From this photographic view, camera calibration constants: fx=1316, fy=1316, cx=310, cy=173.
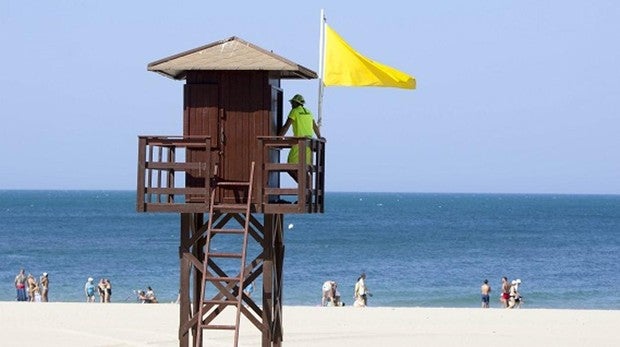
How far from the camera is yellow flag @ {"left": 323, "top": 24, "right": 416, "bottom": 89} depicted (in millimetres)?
20734

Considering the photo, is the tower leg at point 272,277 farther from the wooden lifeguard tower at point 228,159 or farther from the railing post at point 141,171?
the railing post at point 141,171

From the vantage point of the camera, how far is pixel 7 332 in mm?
29719

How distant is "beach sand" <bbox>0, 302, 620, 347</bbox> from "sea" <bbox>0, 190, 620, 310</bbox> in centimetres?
476

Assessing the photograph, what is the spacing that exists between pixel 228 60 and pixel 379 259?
66998 mm

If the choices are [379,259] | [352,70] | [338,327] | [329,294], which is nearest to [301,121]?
[352,70]

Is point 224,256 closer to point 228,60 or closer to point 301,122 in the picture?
point 301,122

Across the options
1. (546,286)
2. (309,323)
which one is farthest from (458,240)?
(309,323)

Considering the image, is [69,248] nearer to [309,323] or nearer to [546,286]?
[546,286]

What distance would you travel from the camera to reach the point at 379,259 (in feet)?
283

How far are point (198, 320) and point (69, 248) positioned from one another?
259 ft

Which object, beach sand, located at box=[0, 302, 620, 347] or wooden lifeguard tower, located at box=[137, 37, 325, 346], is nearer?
wooden lifeguard tower, located at box=[137, 37, 325, 346]

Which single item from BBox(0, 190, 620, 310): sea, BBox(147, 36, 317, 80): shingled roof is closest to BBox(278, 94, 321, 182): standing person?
BBox(147, 36, 317, 80): shingled roof

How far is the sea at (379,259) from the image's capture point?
61.0m

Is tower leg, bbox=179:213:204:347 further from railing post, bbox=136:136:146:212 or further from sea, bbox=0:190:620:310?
sea, bbox=0:190:620:310
